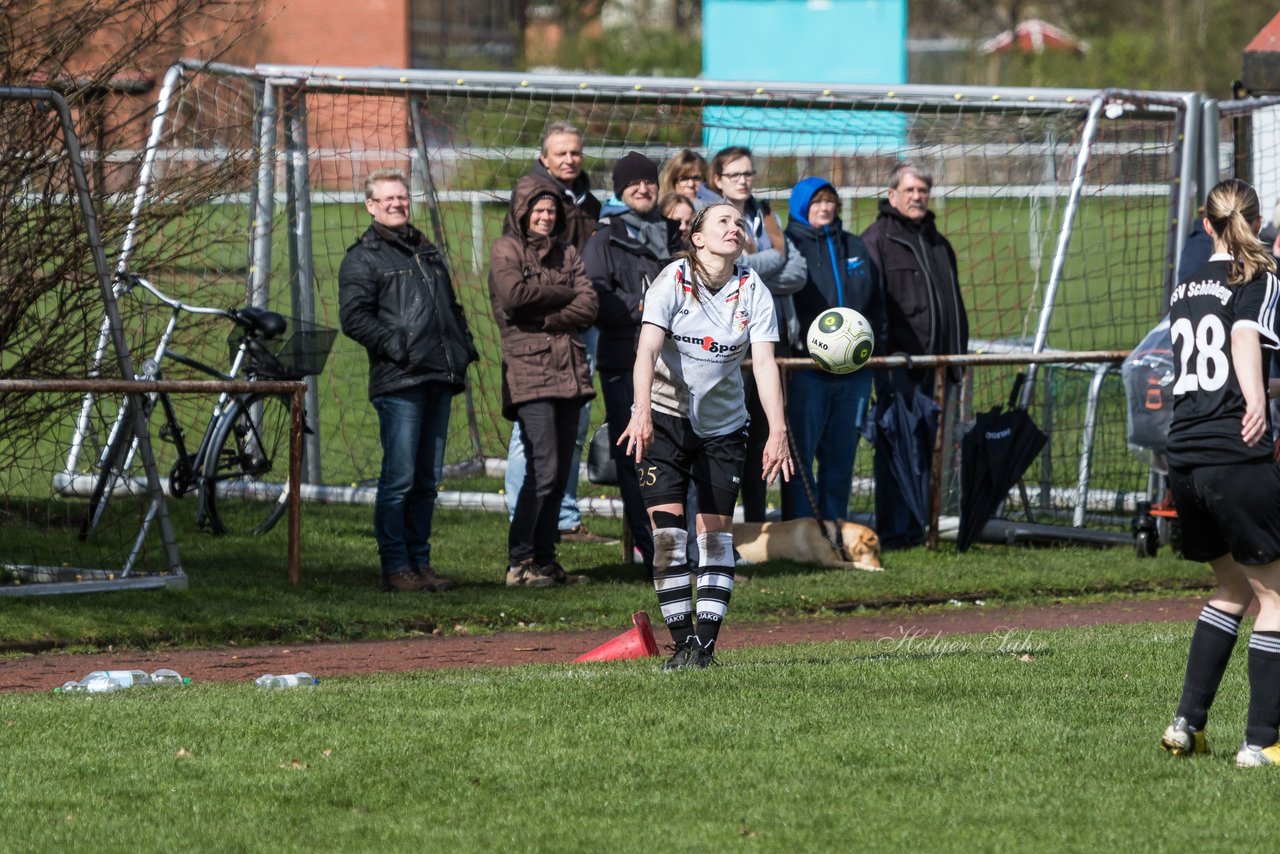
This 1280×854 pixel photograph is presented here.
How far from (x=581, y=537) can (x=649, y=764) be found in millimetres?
6361

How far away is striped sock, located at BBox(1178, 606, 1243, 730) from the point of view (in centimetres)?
621

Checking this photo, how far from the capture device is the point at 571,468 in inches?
486

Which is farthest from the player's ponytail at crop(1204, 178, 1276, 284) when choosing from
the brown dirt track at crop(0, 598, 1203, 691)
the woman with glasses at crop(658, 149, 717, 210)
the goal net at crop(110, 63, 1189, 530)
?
the goal net at crop(110, 63, 1189, 530)

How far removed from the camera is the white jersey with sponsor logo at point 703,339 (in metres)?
7.77

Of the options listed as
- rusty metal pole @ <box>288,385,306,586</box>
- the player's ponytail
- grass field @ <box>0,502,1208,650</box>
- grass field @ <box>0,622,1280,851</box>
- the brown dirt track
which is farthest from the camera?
rusty metal pole @ <box>288,385,306,586</box>

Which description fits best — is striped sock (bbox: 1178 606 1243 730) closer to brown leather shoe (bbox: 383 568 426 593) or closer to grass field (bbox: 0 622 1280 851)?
grass field (bbox: 0 622 1280 851)

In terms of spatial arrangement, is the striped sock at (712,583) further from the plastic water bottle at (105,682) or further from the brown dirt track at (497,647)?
the plastic water bottle at (105,682)

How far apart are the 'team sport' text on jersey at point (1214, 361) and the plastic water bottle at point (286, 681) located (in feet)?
12.3

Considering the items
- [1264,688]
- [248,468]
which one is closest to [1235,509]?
[1264,688]

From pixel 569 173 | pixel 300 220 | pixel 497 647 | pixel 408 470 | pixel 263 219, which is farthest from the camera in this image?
pixel 300 220

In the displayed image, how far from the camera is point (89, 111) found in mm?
10461

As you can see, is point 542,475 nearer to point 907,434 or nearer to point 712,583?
point 907,434

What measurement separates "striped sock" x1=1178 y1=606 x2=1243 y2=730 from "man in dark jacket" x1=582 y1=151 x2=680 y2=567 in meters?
4.74

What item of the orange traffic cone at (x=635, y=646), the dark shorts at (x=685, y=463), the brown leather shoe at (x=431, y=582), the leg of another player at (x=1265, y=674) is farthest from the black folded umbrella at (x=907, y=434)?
→ the leg of another player at (x=1265, y=674)
